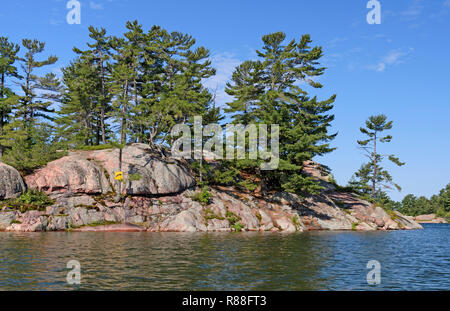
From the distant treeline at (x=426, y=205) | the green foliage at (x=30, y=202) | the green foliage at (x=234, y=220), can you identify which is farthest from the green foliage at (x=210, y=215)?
the distant treeline at (x=426, y=205)

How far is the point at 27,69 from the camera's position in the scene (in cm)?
5419

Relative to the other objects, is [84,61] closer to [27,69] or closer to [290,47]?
[27,69]

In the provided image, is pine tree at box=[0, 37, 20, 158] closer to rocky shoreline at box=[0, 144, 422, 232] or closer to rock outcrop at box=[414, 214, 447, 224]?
rocky shoreline at box=[0, 144, 422, 232]

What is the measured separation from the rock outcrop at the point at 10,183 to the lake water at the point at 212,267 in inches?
626

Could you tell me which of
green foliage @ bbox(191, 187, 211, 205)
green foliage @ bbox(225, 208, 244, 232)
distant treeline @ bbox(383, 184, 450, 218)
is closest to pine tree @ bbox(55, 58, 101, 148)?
green foliage @ bbox(191, 187, 211, 205)

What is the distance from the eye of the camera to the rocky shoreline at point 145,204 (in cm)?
3703

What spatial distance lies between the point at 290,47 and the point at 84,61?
1292 inches

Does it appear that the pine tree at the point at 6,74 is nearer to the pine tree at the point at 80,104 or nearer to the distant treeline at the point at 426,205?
the pine tree at the point at 80,104

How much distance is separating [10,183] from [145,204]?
1468cm

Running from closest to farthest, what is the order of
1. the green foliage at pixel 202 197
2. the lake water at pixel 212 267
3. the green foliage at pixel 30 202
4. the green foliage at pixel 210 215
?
1. the lake water at pixel 212 267
2. the green foliage at pixel 30 202
3. the green foliage at pixel 210 215
4. the green foliage at pixel 202 197

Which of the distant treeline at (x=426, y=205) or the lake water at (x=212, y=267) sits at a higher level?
the lake water at (x=212, y=267)

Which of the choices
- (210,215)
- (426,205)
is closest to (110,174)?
(210,215)

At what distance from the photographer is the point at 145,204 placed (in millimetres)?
41500
